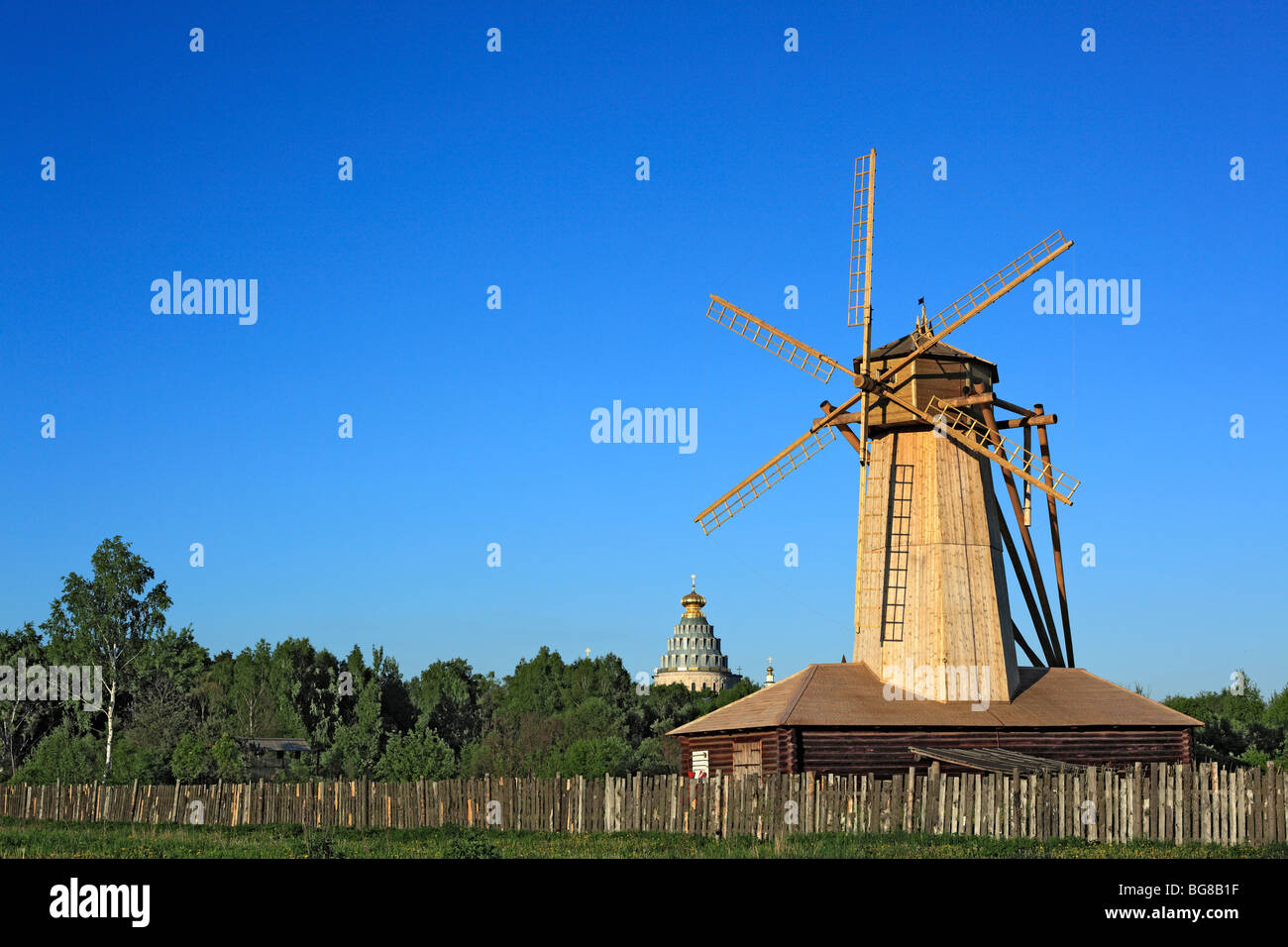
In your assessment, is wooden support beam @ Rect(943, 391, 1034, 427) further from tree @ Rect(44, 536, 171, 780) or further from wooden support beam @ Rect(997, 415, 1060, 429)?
tree @ Rect(44, 536, 171, 780)

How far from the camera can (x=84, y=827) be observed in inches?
1192

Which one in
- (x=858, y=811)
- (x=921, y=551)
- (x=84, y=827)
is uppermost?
(x=921, y=551)

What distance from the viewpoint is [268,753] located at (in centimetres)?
4897

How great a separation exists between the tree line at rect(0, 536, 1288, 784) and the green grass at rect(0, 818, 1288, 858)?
16453mm

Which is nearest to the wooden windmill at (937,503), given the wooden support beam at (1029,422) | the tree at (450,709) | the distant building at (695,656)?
the wooden support beam at (1029,422)

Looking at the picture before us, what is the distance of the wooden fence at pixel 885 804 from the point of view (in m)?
19.5

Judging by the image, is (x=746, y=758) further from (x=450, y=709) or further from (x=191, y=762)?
(x=450, y=709)

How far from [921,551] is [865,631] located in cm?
252

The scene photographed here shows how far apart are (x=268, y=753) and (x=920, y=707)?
2982cm

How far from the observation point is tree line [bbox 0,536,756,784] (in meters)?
42.2
